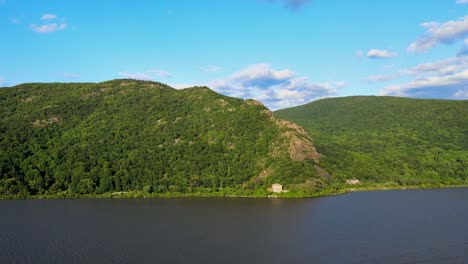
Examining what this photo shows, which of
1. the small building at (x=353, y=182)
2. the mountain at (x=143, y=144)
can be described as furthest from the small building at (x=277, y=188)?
the small building at (x=353, y=182)

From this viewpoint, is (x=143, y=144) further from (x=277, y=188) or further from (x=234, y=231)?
(x=234, y=231)

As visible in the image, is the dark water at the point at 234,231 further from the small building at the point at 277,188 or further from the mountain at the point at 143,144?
the mountain at the point at 143,144

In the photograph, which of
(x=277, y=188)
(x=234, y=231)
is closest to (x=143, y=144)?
(x=277, y=188)

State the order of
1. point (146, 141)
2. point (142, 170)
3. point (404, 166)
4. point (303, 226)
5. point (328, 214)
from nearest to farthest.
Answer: point (303, 226) → point (328, 214) → point (142, 170) → point (146, 141) → point (404, 166)

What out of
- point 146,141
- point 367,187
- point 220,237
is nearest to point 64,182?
point 146,141

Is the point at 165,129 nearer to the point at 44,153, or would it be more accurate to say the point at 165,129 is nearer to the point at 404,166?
the point at 44,153

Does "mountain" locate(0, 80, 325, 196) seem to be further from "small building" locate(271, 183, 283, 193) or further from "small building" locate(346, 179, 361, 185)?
"small building" locate(346, 179, 361, 185)
